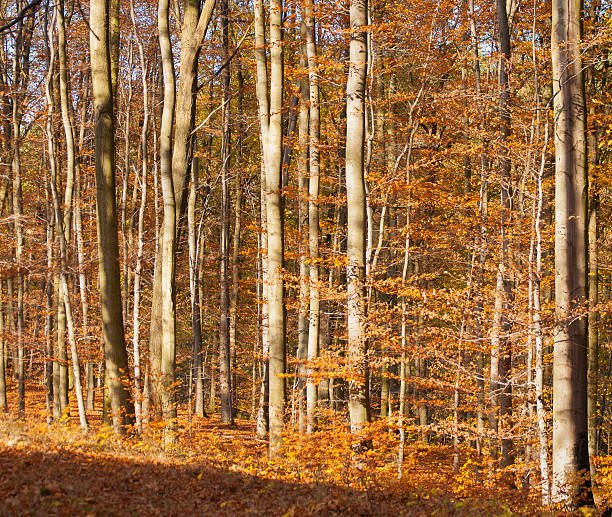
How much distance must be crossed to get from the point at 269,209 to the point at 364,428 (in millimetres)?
4303

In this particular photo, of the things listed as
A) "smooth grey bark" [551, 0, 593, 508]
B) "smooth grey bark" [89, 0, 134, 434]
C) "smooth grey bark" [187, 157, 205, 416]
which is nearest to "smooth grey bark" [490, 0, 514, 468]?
"smooth grey bark" [551, 0, 593, 508]

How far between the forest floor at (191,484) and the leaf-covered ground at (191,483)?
1cm

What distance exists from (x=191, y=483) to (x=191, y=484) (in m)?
0.05

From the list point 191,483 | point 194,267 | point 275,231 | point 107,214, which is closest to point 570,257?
point 275,231

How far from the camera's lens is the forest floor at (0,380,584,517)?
240 inches

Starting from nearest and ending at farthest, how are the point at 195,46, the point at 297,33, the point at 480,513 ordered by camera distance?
1. the point at 480,513
2. the point at 195,46
3. the point at 297,33

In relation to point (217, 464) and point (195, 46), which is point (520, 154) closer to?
point (195, 46)

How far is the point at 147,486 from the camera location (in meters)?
6.92

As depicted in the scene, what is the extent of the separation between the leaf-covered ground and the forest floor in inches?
0.5

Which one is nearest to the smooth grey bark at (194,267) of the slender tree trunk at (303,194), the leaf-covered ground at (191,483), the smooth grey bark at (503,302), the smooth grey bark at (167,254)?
the slender tree trunk at (303,194)

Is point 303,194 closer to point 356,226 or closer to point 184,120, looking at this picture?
point 184,120

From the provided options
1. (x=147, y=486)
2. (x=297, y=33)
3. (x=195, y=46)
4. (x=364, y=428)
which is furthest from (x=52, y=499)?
(x=297, y=33)

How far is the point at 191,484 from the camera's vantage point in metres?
7.35

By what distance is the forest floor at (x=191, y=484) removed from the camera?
609 centimetres
